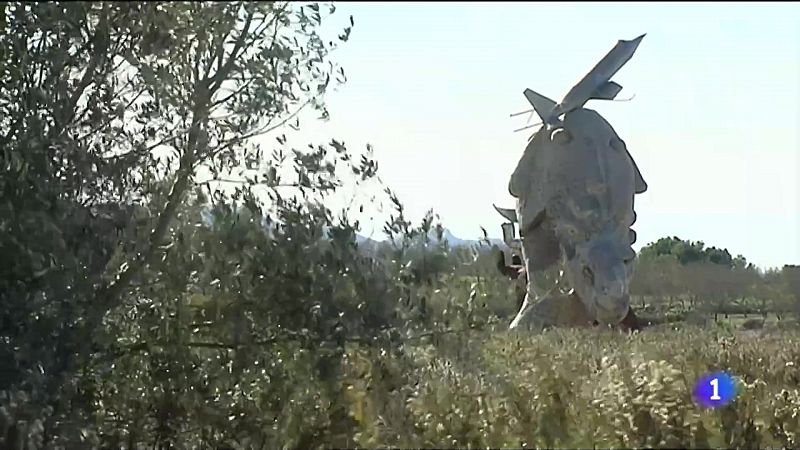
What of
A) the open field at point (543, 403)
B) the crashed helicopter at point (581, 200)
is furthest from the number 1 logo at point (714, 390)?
the crashed helicopter at point (581, 200)

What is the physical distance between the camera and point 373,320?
6242 millimetres

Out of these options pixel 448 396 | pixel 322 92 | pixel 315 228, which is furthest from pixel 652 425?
pixel 322 92

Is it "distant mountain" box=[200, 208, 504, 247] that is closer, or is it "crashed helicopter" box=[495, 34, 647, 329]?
"distant mountain" box=[200, 208, 504, 247]

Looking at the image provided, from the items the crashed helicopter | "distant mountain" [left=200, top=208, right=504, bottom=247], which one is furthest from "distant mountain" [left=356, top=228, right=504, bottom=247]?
the crashed helicopter

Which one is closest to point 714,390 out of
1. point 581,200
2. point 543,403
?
point 543,403

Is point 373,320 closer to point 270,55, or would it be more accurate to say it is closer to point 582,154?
point 270,55

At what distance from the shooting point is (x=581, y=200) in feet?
58.9

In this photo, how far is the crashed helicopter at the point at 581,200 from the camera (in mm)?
16859

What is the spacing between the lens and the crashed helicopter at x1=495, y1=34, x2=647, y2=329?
16859mm

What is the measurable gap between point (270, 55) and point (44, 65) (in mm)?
1314

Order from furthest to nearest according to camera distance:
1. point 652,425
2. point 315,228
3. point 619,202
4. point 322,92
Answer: point 619,202 → point 322,92 → point 315,228 → point 652,425

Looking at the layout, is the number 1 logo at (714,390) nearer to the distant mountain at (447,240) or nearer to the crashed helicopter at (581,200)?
the distant mountain at (447,240)

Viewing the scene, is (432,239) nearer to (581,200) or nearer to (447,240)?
(447,240)

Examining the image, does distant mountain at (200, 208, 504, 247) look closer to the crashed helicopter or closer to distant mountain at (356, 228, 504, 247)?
distant mountain at (356, 228, 504, 247)
